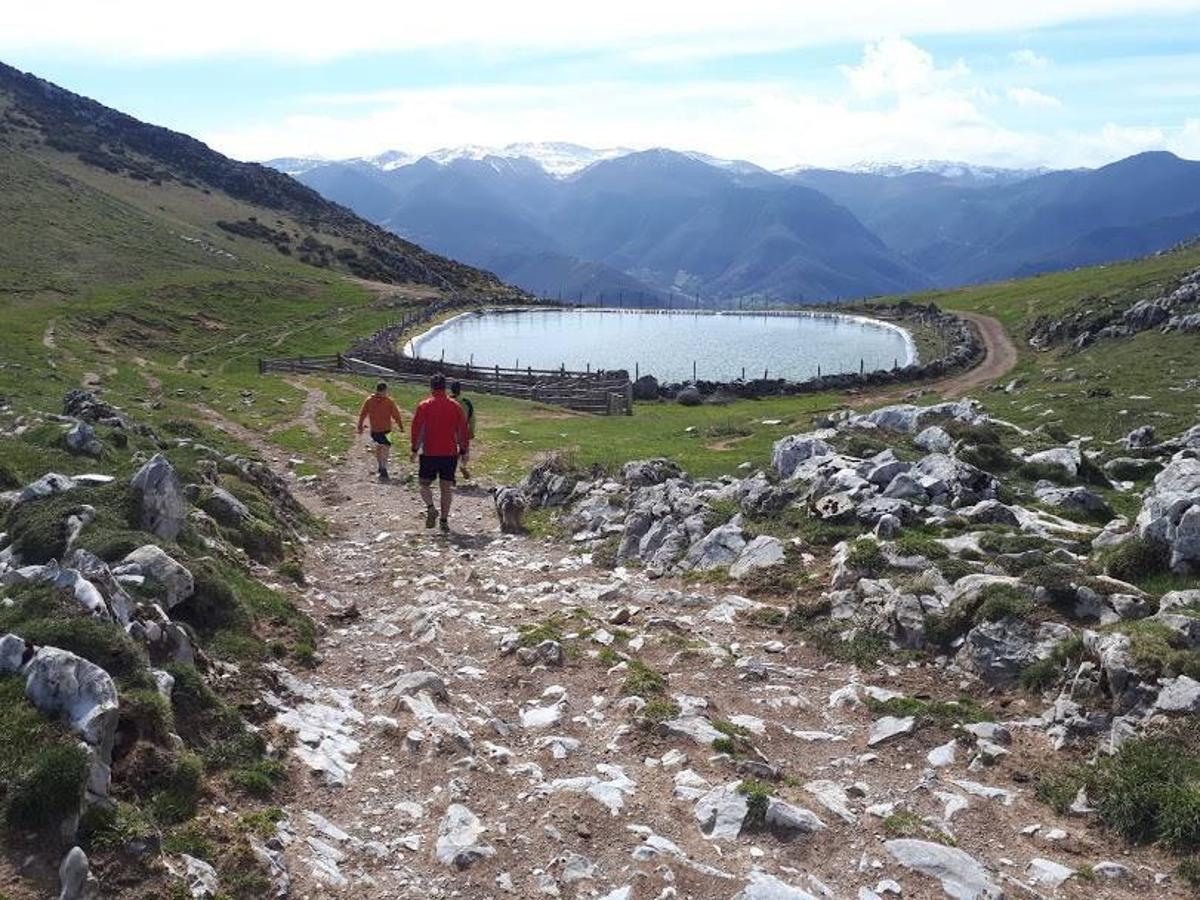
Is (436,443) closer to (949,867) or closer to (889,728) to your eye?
(889,728)

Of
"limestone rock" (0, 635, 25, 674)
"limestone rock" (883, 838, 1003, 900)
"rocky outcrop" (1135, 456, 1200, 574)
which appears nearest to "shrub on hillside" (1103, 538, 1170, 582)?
"rocky outcrop" (1135, 456, 1200, 574)

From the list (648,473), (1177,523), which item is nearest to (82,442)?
(648,473)

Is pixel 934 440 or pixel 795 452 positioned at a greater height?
pixel 934 440

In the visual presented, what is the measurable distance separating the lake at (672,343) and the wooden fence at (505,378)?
974 cm

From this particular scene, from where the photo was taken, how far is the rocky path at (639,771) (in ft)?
29.2

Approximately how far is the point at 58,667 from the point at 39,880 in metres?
2.30

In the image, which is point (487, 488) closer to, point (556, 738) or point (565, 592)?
point (565, 592)

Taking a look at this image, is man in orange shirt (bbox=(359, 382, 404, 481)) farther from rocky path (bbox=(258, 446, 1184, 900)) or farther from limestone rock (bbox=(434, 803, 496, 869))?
limestone rock (bbox=(434, 803, 496, 869))

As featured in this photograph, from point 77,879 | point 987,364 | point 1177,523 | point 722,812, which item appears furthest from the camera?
point 987,364

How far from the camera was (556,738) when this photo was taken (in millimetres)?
11766

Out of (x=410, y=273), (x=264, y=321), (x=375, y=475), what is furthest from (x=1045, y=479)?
(x=410, y=273)

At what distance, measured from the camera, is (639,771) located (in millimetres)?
10906

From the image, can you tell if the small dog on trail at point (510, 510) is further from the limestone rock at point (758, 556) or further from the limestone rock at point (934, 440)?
the limestone rock at point (934, 440)

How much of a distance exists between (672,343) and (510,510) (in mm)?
93377
